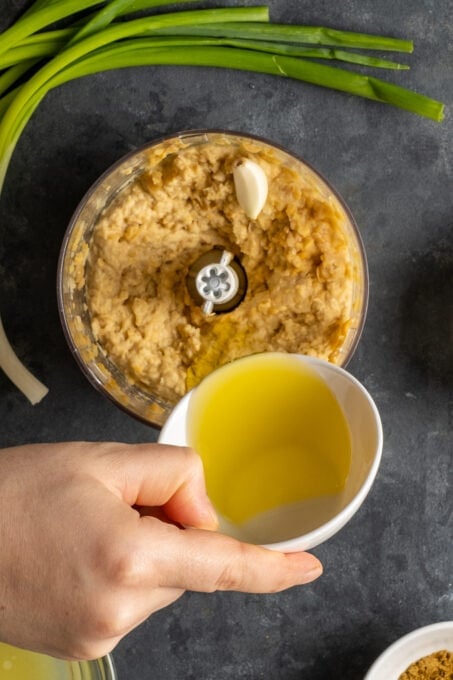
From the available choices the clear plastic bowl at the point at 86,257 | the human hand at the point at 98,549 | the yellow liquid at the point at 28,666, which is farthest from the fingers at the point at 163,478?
the yellow liquid at the point at 28,666

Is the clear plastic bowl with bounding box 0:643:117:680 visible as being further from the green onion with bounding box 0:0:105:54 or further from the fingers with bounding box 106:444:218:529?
the green onion with bounding box 0:0:105:54

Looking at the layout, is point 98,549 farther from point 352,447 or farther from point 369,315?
point 369,315

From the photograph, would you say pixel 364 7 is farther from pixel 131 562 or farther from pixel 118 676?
pixel 118 676

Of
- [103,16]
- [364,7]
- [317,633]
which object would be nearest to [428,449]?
[317,633]

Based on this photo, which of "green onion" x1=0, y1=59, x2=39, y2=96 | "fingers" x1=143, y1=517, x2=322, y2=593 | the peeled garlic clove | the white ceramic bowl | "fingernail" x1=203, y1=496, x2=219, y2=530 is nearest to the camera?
"fingers" x1=143, y1=517, x2=322, y2=593

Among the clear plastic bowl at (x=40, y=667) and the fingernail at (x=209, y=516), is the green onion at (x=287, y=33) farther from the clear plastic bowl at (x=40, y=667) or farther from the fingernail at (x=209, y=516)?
the clear plastic bowl at (x=40, y=667)

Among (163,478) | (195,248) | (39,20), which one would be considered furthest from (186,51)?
(163,478)

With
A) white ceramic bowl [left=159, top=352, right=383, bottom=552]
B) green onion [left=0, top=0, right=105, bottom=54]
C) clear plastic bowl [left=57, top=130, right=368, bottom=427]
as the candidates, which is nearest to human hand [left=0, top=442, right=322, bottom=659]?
white ceramic bowl [left=159, top=352, right=383, bottom=552]
